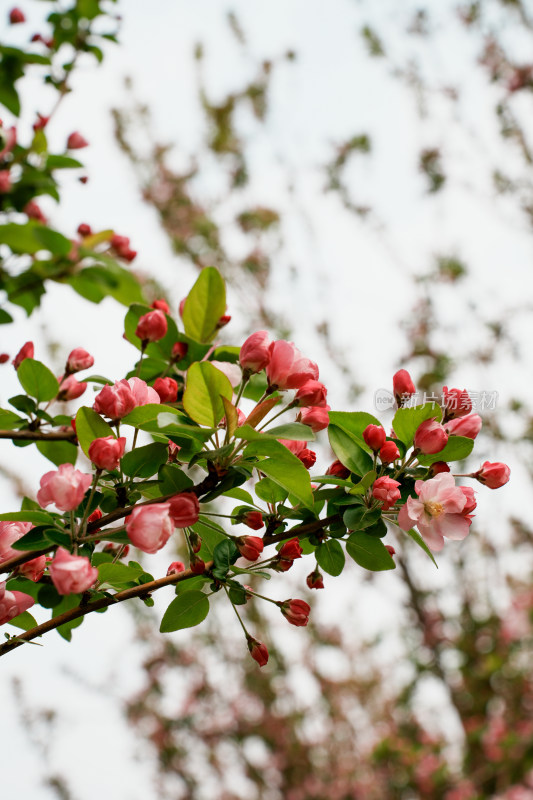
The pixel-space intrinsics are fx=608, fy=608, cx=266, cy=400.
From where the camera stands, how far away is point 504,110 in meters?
3.39

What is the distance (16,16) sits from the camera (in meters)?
1.29

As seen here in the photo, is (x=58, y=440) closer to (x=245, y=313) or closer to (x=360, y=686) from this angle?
(x=245, y=313)

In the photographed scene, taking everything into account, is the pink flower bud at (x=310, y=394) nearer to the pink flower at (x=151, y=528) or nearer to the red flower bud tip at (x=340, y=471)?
the red flower bud tip at (x=340, y=471)

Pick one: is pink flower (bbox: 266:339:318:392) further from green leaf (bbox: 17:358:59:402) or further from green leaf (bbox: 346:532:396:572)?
green leaf (bbox: 17:358:59:402)

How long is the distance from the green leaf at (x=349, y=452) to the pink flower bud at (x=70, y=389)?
38 centimetres

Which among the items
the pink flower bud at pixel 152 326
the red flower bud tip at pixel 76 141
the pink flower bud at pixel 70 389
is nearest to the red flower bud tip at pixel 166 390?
the pink flower bud at pixel 152 326

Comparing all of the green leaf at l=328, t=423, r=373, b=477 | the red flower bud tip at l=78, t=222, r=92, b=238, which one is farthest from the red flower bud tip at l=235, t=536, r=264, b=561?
the red flower bud tip at l=78, t=222, r=92, b=238

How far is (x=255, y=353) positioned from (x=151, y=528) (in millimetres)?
222

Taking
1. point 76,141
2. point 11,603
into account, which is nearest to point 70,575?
point 11,603

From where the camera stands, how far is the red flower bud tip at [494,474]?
28.3 inches

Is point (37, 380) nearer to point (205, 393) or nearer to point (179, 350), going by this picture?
point (179, 350)

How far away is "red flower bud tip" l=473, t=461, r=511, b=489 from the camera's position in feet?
2.36

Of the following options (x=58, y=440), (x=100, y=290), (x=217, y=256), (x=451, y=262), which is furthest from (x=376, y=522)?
(x=217, y=256)

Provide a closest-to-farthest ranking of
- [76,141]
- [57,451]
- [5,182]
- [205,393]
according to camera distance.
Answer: [205,393]
[57,451]
[5,182]
[76,141]
